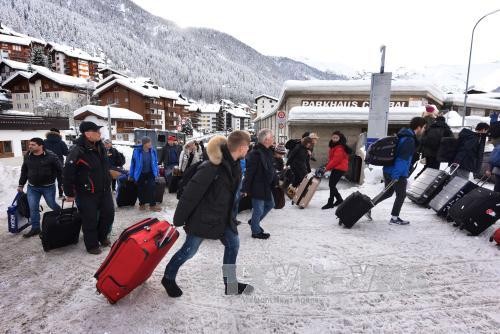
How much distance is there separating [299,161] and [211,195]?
5132 mm

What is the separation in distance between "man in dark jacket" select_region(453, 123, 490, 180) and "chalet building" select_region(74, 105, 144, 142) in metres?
41.1

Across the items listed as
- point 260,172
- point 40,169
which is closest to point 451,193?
point 260,172

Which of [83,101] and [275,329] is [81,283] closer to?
[275,329]

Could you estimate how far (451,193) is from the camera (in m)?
5.73

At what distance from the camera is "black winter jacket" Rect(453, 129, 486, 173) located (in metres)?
6.05

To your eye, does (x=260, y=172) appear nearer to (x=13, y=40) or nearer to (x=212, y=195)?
(x=212, y=195)

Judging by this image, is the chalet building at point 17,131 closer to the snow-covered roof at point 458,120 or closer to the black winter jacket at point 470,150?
the black winter jacket at point 470,150

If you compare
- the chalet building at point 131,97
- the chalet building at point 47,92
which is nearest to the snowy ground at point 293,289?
the chalet building at point 131,97

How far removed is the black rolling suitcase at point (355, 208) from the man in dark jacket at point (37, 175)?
504 cm

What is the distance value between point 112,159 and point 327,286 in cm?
725

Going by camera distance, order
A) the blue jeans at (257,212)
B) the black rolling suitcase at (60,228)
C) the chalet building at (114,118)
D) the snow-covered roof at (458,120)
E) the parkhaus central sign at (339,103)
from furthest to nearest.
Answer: the chalet building at (114,118)
the snow-covered roof at (458,120)
the parkhaus central sign at (339,103)
the blue jeans at (257,212)
the black rolling suitcase at (60,228)

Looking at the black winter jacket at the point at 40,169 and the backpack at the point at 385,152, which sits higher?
the backpack at the point at 385,152

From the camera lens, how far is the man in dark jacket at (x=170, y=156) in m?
9.60

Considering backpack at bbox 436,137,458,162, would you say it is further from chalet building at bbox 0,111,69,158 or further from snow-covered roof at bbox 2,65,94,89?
snow-covered roof at bbox 2,65,94,89
